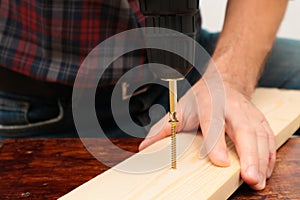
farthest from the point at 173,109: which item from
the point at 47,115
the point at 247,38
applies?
the point at 47,115

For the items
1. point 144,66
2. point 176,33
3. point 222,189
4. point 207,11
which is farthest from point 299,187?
point 207,11

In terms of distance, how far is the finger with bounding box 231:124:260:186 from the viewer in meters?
0.65

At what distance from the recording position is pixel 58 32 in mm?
912

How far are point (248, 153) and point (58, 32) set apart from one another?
1.47 ft

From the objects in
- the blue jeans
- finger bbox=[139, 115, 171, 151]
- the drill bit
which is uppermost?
the drill bit

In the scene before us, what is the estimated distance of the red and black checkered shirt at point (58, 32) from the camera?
35.5 inches

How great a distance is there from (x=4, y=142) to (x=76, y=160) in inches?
6.6

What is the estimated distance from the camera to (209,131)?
27.8 inches

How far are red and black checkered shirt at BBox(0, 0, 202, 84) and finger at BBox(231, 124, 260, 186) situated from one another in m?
0.33

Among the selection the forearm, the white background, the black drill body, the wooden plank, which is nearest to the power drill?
the black drill body

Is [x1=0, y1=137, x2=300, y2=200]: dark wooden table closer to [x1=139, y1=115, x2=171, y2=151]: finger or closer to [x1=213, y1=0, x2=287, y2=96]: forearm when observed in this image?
[x1=139, y1=115, x2=171, y2=151]: finger

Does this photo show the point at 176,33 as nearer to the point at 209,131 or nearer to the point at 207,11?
the point at 209,131

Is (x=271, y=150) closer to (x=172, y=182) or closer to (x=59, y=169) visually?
(x=172, y=182)

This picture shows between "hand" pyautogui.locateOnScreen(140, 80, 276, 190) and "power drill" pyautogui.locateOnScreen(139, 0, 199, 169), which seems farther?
"hand" pyautogui.locateOnScreen(140, 80, 276, 190)
